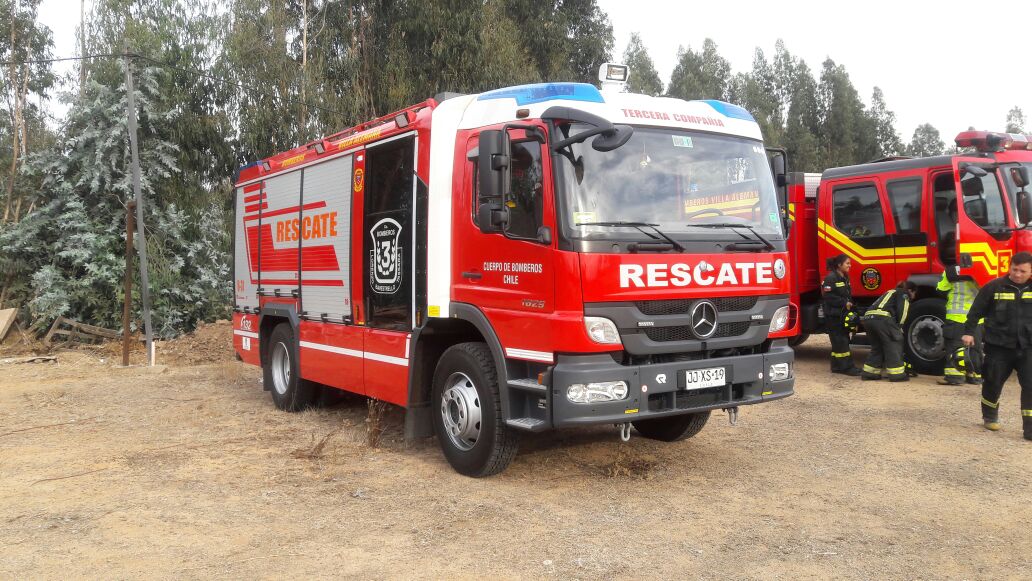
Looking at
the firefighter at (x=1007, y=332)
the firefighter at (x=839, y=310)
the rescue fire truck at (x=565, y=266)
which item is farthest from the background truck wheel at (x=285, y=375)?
the firefighter at (x=839, y=310)

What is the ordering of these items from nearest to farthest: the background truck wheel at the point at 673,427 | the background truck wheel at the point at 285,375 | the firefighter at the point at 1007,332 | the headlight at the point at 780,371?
the headlight at the point at 780,371 < the background truck wheel at the point at 673,427 < the firefighter at the point at 1007,332 < the background truck wheel at the point at 285,375

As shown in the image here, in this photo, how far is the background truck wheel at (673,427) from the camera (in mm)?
6758

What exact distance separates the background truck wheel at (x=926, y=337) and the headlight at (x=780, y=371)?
18.2ft

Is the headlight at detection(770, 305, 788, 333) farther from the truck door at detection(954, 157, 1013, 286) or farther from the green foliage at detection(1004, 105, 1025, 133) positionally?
the green foliage at detection(1004, 105, 1025, 133)

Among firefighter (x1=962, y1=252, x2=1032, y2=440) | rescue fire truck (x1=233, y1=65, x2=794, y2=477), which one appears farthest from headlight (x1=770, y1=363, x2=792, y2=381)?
firefighter (x1=962, y1=252, x2=1032, y2=440)

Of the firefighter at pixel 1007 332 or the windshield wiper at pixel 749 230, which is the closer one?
the windshield wiper at pixel 749 230

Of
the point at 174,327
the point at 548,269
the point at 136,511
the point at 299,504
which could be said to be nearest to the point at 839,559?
the point at 548,269

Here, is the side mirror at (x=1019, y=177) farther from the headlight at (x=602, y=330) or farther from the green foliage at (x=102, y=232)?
the green foliage at (x=102, y=232)

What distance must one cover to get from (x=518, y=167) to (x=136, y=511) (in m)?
3.33

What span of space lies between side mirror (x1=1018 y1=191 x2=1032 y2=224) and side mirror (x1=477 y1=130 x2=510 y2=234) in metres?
7.77

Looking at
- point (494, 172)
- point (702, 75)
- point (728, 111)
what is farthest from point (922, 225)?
point (702, 75)

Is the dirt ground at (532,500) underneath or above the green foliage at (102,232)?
underneath

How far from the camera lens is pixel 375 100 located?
77.7ft

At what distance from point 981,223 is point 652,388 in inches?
274
